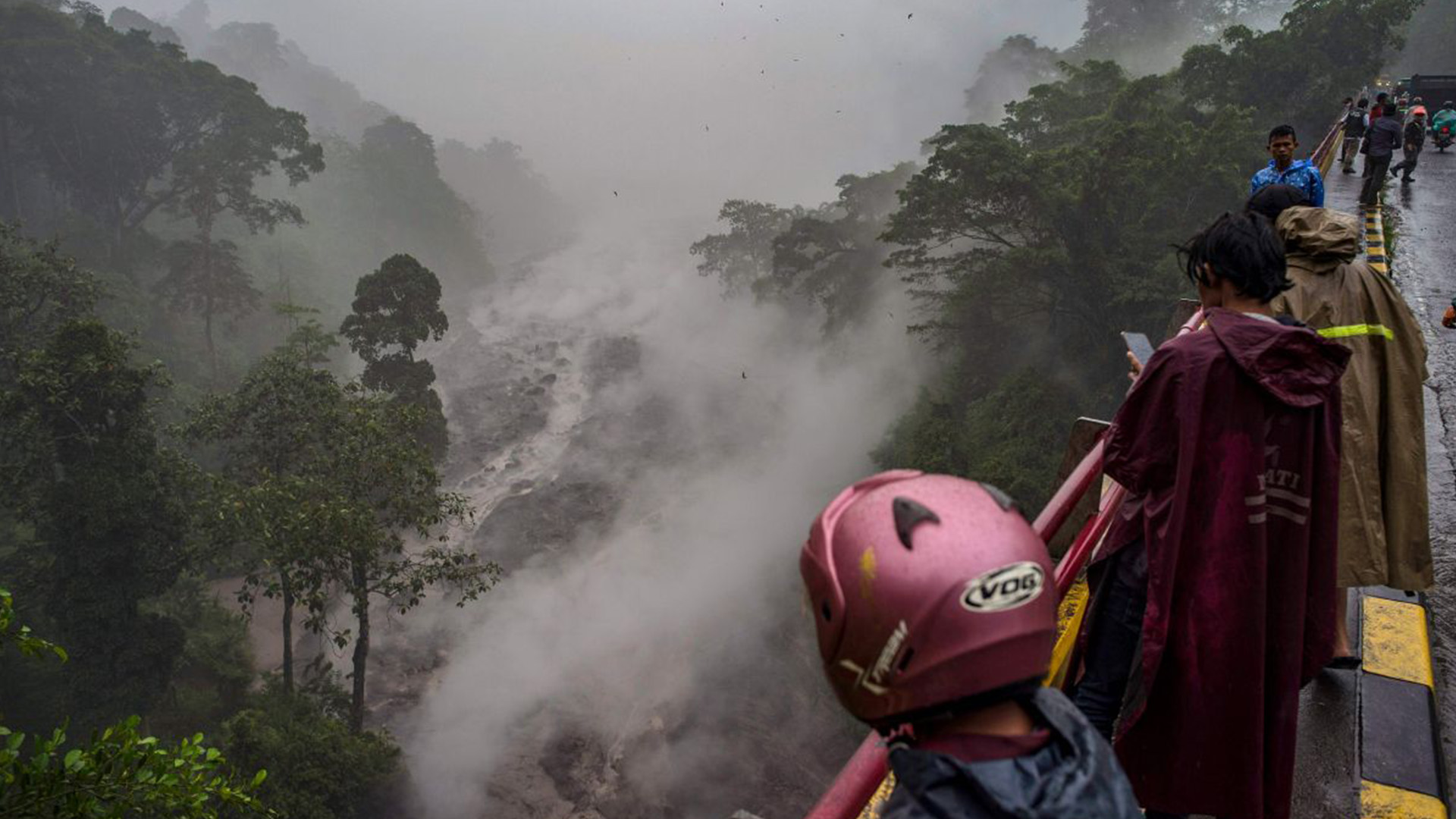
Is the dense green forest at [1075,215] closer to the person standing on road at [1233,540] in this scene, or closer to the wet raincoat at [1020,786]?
the person standing on road at [1233,540]

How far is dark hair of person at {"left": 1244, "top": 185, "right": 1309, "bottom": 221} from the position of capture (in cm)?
343

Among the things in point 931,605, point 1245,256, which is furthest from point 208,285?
point 931,605

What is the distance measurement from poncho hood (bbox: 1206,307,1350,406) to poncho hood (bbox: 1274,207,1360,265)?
1.14 metres

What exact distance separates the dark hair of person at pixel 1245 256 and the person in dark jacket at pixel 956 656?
1.34 m

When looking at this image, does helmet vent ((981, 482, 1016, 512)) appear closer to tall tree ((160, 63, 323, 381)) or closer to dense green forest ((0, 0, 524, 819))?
dense green forest ((0, 0, 524, 819))

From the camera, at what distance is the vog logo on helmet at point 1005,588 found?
4.27ft

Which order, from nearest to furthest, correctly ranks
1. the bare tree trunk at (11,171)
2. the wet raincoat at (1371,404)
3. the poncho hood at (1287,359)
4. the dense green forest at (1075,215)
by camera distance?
the poncho hood at (1287,359) < the wet raincoat at (1371,404) < the dense green forest at (1075,215) < the bare tree trunk at (11,171)

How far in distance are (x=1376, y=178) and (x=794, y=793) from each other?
15858 mm

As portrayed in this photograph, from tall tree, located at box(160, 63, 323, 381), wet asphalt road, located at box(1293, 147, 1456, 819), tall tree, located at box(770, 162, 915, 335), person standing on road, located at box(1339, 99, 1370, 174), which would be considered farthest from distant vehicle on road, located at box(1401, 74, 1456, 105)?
tall tree, located at box(160, 63, 323, 381)

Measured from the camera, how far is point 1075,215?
66.9ft

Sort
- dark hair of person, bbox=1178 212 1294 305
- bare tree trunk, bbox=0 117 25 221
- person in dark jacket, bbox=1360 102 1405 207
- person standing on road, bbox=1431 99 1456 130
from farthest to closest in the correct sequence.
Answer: bare tree trunk, bbox=0 117 25 221, person standing on road, bbox=1431 99 1456 130, person in dark jacket, bbox=1360 102 1405 207, dark hair of person, bbox=1178 212 1294 305

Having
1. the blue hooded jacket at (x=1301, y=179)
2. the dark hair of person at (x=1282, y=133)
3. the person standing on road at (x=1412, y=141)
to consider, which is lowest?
the blue hooded jacket at (x=1301, y=179)

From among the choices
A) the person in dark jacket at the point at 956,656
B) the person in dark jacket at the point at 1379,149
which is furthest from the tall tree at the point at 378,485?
the person in dark jacket at the point at 1379,149

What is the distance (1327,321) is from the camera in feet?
9.66
